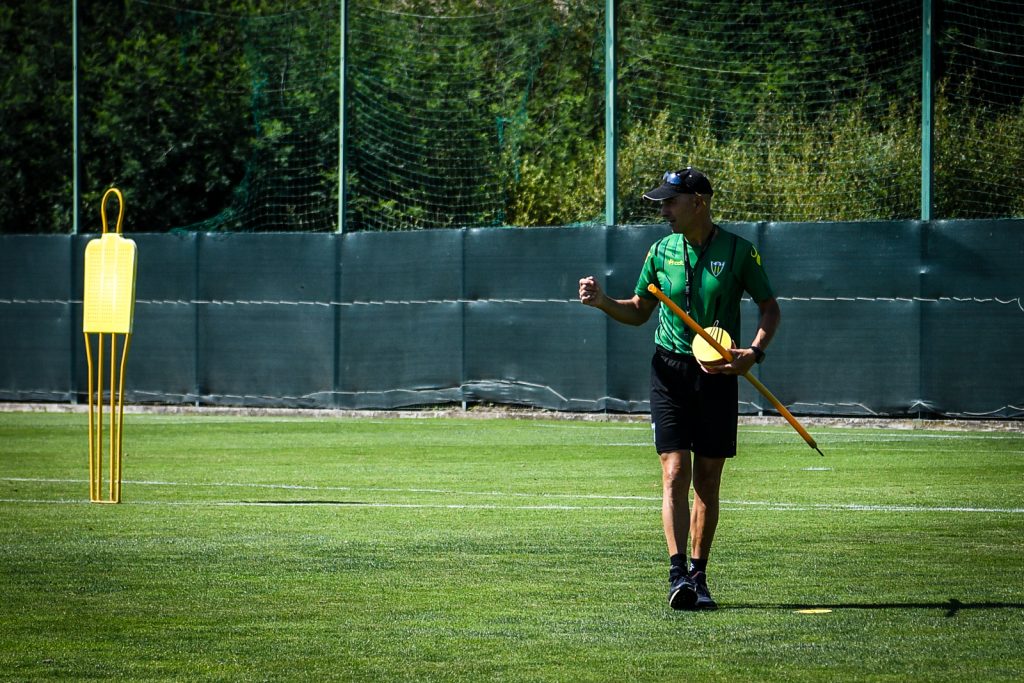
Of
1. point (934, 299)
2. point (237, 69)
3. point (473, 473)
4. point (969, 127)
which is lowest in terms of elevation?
point (473, 473)

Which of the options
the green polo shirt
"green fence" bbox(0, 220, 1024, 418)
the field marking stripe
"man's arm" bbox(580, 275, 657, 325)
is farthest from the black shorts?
"green fence" bbox(0, 220, 1024, 418)

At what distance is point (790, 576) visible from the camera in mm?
8969

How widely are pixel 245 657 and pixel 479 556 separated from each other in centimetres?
309

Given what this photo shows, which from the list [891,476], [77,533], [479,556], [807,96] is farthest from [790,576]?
[807,96]

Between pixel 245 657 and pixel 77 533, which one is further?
pixel 77 533

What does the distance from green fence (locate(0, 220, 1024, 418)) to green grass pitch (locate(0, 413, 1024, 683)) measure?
4399 millimetres

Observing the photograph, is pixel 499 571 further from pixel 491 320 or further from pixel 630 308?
pixel 491 320

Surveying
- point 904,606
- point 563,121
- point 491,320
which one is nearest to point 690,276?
point 904,606

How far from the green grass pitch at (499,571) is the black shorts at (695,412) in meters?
0.76

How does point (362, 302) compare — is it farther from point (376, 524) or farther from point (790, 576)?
point (790, 576)

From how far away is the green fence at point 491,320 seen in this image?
20984mm

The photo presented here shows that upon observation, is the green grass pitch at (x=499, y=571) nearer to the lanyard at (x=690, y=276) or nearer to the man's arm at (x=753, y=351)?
the man's arm at (x=753, y=351)

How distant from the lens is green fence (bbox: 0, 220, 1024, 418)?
20984 millimetres

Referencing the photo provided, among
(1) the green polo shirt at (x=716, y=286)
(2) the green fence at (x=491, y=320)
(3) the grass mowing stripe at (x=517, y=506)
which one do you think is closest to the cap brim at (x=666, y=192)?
(1) the green polo shirt at (x=716, y=286)
